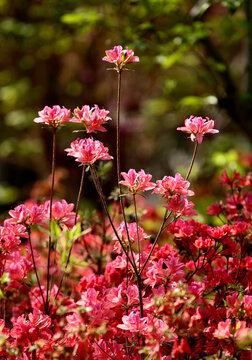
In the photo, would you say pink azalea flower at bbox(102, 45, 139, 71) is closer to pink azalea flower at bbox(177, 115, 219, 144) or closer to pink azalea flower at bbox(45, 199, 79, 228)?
pink azalea flower at bbox(177, 115, 219, 144)

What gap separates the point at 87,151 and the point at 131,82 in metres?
6.08

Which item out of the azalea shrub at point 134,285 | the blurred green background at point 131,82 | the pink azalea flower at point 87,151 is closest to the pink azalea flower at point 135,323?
the azalea shrub at point 134,285

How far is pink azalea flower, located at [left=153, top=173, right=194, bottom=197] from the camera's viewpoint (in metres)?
1.02

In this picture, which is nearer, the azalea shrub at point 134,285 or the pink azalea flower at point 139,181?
the azalea shrub at point 134,285

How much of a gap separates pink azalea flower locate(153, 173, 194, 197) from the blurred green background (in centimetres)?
107

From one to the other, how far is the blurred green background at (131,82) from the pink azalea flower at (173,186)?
1.07 m

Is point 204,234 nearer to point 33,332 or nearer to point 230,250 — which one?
point 230,250

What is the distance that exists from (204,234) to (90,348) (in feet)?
1.43

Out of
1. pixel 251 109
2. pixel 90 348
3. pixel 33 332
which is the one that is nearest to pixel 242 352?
pixel 90 348

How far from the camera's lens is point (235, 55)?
6.97 m

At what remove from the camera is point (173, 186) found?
3.35 ft

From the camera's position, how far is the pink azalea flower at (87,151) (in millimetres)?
991

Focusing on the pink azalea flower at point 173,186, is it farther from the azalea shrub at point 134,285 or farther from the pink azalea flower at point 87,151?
the pink azalea flower at point 87,151

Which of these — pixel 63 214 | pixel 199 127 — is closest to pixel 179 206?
pixel 199 127
